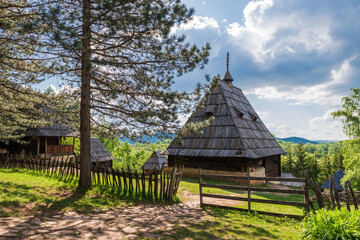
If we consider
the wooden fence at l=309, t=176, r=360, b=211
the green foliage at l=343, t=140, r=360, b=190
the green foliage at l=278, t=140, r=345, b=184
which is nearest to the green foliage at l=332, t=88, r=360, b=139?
the green foliage at l=343, t=140, r=360, b=190

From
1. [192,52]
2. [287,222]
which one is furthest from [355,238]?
[192,52]

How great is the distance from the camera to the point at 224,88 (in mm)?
21422

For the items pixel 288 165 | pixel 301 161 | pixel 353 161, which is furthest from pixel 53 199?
pixel 288 165

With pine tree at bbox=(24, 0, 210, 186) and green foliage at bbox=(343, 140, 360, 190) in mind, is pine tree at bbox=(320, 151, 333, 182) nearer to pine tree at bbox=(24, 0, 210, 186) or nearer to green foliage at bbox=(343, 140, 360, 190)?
green foliage at bbox=(343, 140, 360, 190)

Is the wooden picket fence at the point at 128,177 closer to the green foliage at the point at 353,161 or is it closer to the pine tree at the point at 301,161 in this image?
the green foliage at the point at 353,161

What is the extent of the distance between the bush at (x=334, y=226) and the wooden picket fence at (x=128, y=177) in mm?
5518

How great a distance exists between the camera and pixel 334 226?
4180 mm

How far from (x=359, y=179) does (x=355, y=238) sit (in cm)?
1657

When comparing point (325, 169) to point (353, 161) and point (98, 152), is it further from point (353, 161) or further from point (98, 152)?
point (98, 152)

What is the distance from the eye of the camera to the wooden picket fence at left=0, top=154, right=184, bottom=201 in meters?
9.34

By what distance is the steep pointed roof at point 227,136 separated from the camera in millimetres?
16562

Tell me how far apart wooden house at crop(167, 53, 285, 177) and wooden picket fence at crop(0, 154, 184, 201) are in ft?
19.6

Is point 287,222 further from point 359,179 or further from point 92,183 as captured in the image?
point 359,179

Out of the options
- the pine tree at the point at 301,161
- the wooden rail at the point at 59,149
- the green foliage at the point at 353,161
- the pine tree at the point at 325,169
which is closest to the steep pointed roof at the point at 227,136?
the green foliage at the point at 353,161
